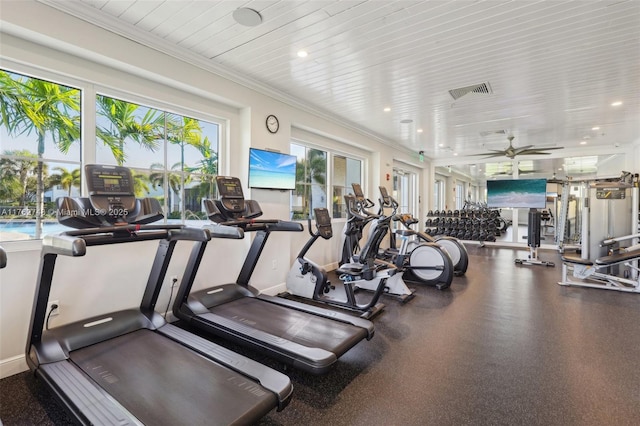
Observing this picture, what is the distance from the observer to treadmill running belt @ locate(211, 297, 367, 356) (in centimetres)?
244

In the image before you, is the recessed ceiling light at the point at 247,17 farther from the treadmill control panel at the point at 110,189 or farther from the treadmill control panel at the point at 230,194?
the treadmill control panel at the point at 110,189

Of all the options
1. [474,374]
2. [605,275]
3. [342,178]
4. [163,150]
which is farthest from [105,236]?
[605,275]

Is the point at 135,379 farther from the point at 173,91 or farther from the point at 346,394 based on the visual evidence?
the point at 173,91

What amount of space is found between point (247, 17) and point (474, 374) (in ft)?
11.0

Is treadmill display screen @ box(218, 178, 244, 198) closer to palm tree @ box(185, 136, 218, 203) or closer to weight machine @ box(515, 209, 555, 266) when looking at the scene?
palm tree @ box(185, 136, 218, 203)

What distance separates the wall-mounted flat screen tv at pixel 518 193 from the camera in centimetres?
796

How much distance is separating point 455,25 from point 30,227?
3951mm

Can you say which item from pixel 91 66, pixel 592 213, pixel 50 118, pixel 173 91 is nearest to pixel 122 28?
pixel 91 66

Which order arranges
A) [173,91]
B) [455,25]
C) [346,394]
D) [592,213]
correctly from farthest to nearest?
[592,213], [173,91], [455,25], [346,394]

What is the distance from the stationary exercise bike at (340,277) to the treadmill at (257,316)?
59 cm

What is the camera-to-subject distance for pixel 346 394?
2.10 meters

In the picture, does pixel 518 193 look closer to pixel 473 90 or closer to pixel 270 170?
pixel 473 90

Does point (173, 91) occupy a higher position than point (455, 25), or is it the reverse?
point (455, 25)

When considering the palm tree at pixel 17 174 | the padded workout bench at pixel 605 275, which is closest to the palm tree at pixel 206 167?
the palm tree at pixel 17 174
